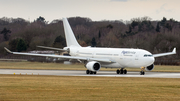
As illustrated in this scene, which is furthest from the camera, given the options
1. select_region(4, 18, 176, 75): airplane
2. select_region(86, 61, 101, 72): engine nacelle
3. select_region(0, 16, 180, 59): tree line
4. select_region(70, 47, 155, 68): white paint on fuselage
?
select_region(0, 16, 180, 59): tree line

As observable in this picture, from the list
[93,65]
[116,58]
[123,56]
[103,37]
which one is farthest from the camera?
[103,37]

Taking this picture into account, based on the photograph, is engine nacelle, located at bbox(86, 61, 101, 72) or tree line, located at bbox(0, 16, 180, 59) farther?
tree line, located at bbox(0, 16, 180, 59)

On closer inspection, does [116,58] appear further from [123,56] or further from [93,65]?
[93,65]

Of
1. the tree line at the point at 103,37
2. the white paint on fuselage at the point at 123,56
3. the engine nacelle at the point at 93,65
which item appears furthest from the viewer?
the tree line at the point at 103,37

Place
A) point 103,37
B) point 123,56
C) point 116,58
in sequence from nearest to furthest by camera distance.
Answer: point 123,56, point 116,58, point 103,37

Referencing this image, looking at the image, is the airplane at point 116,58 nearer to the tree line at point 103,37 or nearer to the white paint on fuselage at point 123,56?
the white paint on fuselage at point 123,56

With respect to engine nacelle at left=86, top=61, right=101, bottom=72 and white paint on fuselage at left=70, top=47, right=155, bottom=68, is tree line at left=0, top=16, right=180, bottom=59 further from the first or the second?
engine nacelle at left=86, top=61, right=101, bottom=72

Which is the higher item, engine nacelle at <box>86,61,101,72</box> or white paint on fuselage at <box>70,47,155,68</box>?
white paint on fuselage at <box>70,47,155,68</box>

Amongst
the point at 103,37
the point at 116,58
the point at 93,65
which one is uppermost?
the point at 103,37

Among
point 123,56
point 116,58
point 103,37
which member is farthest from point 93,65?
point 103,37

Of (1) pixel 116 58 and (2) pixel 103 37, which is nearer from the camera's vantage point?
(1) pixel 116 58

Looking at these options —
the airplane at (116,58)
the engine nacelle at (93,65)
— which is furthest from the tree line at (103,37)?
the engine nacelle at (93,65)

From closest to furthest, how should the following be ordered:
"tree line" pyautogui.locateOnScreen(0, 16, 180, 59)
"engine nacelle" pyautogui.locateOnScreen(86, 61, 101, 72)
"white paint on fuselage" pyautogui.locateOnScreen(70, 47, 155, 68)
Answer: "white paint on fuselage" pyautogui.locateOnScreen(70, 47, 155, 68) < "engine nacelle" pyautogui.locateOnScreen(86, 61, 101, 72) < "tree line" pyautogui.locateOnScreen(0, 16, 180, 59)

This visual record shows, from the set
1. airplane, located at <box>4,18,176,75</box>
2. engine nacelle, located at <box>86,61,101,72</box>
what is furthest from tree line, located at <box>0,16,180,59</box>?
engine nacelle, located at <box>86,61,101,72</box>
